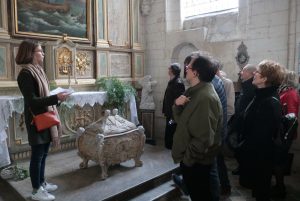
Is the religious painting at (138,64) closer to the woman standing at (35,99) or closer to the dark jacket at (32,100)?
the woman standing at (35,99)

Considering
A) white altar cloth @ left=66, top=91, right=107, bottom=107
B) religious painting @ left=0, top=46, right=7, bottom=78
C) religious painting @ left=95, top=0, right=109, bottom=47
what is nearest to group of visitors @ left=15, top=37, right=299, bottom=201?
white altar cloth @ left=66, top=91, right=107, bottom=107

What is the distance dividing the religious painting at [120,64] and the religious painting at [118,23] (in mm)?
229

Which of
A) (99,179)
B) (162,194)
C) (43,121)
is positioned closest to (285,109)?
(162,194)

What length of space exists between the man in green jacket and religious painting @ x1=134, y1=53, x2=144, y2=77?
4270mm

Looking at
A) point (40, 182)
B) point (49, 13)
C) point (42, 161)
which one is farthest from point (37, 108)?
point (49, 13)

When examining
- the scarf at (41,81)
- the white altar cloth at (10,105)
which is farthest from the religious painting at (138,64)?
the scarf at (41,81)

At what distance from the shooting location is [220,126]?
2193mm

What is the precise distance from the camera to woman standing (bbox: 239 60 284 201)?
247 cm

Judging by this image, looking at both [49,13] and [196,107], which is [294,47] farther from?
[49,13]

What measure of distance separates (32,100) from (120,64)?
12.1 ft

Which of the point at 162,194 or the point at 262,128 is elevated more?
the point at 262,128

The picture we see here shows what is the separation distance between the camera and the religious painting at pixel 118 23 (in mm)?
5875

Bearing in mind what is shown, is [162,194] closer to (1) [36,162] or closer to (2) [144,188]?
(2) [144,188]

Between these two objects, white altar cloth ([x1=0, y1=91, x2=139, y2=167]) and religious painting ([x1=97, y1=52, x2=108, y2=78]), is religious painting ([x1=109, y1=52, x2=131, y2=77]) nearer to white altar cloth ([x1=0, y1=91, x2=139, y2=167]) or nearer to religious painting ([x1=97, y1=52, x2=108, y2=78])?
religious painting ([x1=97, y1=52, x2=108, y2=78])
